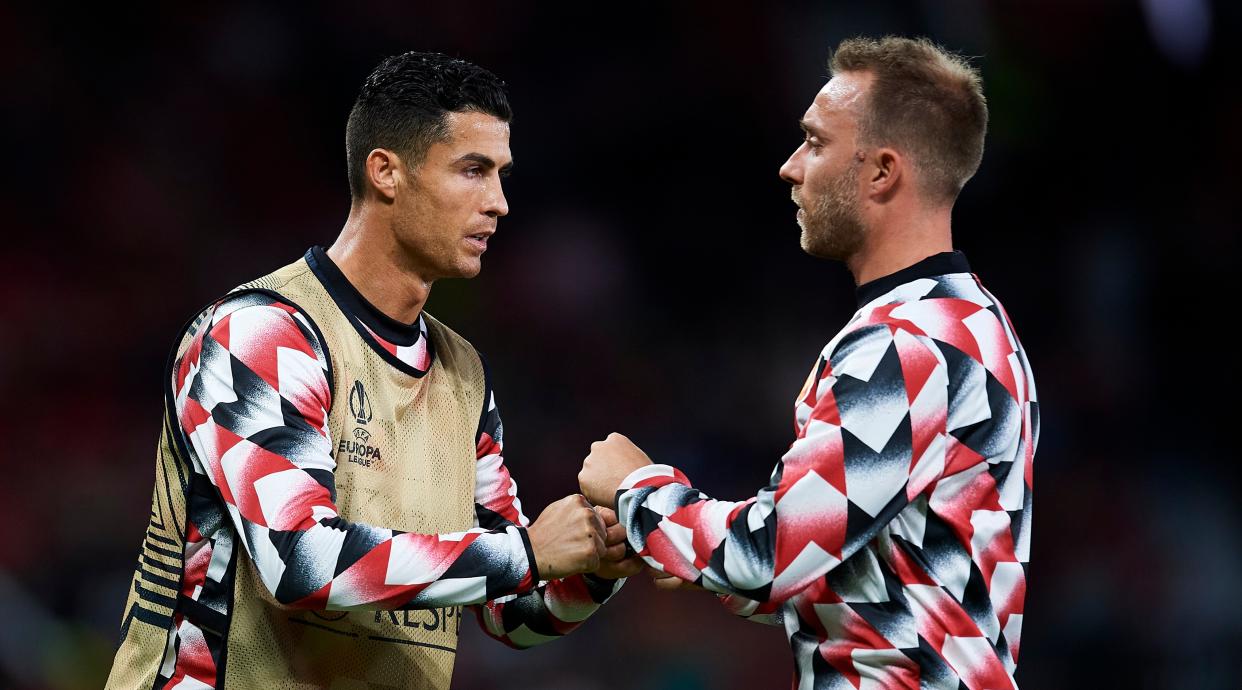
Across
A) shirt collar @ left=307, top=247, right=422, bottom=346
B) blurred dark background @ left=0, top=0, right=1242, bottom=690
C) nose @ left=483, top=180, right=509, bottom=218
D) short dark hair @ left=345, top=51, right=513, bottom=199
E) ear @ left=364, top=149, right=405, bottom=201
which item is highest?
short dark hair @ left=345, top=51, right=513, bottom=199

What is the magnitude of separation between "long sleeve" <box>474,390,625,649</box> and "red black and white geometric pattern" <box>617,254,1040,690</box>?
1.78ft

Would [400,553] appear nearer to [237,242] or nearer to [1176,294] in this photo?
[237,242]

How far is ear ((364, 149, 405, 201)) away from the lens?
113 inches

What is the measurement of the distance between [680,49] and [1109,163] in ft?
7.72

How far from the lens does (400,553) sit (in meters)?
2.42

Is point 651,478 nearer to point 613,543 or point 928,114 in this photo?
point 613,543

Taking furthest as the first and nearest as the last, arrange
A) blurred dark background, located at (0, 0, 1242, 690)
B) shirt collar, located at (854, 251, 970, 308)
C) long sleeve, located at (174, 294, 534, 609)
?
1. blurred dark background, located at (0, 0, 1242, 690)
2. shirt collar, located at (854, 251, 970, 308)
3. long sleeve, located at (174, 294, 534, 609)

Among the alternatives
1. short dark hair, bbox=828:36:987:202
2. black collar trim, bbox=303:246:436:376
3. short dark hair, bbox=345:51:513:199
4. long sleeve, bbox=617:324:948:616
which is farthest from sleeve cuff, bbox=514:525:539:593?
short dark hair, bbox=828:36:987:202

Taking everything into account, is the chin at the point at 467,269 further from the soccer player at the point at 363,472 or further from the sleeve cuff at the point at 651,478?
the sleeve cuff at the point at 651,478

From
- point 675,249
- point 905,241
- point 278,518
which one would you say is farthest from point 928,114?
point 675,249

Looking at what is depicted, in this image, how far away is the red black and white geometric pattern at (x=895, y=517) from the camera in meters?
2.25

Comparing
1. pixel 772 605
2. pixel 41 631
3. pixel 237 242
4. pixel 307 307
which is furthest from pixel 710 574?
pixel 237 242

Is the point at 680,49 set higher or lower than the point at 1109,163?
higher

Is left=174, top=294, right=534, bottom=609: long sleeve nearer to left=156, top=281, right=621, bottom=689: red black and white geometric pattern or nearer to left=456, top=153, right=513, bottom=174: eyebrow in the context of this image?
left=156, top=281, right=621, bottom=689: red black and white geometric pattern
